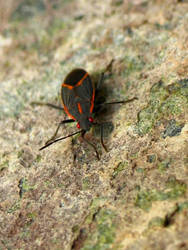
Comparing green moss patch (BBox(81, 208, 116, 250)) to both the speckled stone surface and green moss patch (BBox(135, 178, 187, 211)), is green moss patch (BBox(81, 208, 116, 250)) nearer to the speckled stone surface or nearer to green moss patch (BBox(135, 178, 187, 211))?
the speckled stone surface

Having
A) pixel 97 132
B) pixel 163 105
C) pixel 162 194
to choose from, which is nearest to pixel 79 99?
pixel 97 132

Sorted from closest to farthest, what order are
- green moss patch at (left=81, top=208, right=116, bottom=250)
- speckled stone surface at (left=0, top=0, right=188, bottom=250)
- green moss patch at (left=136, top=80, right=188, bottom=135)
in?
1. green moss patch at (left=81, top=208, right=116, bottom=250)
2. speckled stone surface at (left=0, top=0, right=188, bottom=250)
3. green moss patch at (left=136, top=80, right=188, bottom=135)

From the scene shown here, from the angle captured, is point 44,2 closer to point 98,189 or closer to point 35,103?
point 35,103

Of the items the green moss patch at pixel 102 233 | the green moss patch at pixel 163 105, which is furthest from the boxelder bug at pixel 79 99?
the green moss patch at pixel 102 233

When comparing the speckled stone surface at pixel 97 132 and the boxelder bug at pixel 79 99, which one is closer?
the speckled stone surface at pixel 97 132

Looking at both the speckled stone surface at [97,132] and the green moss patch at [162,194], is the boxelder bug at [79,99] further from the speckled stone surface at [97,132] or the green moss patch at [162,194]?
the green moss patch at [162,194]

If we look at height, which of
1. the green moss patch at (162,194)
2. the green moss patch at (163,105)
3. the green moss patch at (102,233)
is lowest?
the green moss patch at (102,233)

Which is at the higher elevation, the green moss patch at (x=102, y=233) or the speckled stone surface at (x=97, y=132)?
the speckled stone surface at (x=97, y=132)

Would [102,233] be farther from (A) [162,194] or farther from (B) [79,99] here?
(B) [79,99]

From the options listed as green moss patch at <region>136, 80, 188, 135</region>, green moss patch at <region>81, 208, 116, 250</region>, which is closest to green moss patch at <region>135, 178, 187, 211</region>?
green moss patch at <region>81, 208, 116, 250</region>
